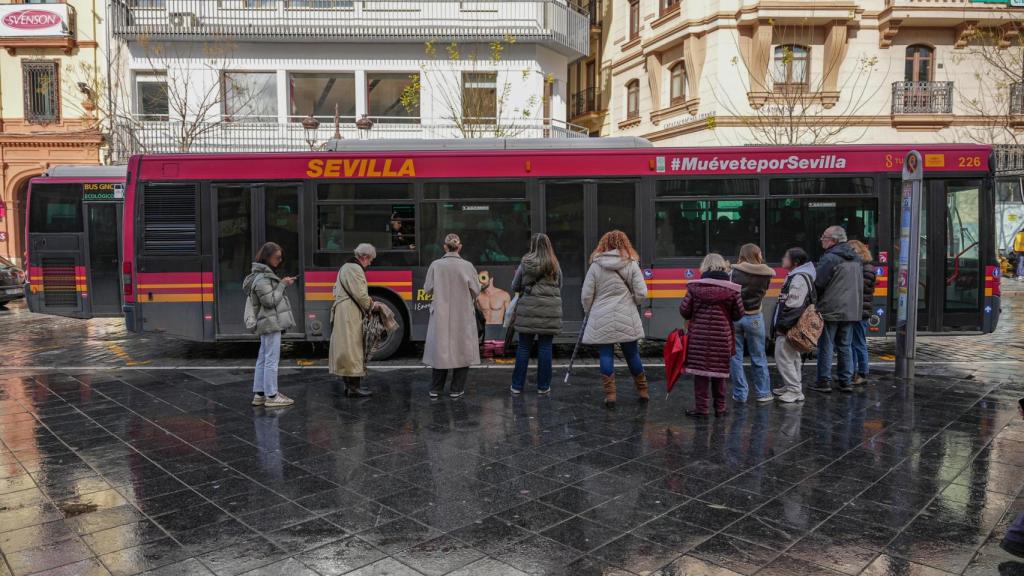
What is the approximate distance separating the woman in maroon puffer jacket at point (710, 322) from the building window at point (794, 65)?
19.8 m

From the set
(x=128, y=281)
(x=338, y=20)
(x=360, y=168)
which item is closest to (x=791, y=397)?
(x=360, y=168)

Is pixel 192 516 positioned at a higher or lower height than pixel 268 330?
lower

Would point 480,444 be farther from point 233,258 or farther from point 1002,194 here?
point 1002,194

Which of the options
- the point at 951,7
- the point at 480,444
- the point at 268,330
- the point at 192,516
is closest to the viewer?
the point at 192,516

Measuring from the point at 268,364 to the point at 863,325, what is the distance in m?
6.84

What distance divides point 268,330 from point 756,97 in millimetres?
20871

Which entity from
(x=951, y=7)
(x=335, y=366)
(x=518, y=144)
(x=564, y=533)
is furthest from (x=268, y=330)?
(x=951, y=7)

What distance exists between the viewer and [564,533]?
175 inches

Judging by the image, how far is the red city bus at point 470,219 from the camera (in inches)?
413

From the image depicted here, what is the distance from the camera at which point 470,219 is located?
34.8 ft

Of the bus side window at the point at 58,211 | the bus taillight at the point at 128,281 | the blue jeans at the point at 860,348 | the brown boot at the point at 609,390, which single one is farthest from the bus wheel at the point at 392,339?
the bus side window at the point at 58,211

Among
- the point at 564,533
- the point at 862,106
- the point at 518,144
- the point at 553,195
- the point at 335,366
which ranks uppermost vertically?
the point at 862,106

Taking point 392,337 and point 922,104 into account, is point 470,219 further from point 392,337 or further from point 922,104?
point 922,104

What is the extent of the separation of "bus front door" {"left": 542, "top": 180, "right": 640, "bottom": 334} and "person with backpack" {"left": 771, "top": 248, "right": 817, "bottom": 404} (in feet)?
9.97
